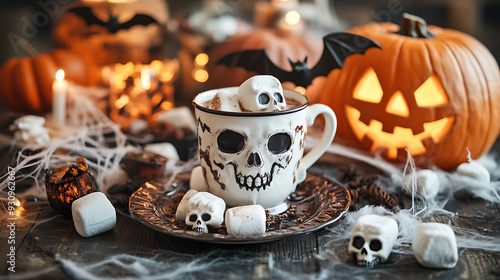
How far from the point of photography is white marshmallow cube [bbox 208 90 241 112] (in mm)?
788

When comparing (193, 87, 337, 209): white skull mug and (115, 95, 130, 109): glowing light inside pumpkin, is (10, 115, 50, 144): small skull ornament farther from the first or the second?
(193, 87, 337, 209): white skull mug

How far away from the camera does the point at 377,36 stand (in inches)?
45.4

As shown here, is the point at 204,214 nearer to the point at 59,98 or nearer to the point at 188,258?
the point at 188,258

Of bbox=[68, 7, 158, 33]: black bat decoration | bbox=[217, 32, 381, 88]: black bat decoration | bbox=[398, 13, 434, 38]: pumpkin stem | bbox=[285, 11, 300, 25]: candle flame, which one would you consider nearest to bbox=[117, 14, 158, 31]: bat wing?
bbox=[68, 7, 158, 33]: black bat decoration

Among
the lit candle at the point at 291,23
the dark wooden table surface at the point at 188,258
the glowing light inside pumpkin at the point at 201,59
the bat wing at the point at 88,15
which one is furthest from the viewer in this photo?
the lit candle at the point at 291,23

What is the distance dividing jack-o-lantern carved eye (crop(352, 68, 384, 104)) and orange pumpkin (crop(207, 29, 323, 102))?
8.1 inches

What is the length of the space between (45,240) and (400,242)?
23.1 inches

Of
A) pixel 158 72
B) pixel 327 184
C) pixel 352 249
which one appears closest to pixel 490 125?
pixel 327 184

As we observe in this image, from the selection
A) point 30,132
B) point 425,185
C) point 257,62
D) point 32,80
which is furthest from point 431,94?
point 32,80

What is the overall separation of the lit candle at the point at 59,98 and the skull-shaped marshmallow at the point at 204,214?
2.24 ft

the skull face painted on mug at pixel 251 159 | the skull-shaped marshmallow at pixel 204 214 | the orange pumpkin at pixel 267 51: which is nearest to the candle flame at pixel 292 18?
the orange pumpkin at pixel 267 51

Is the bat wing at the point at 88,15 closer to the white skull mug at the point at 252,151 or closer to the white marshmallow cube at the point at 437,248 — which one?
the white skull mug at the point at 252,151

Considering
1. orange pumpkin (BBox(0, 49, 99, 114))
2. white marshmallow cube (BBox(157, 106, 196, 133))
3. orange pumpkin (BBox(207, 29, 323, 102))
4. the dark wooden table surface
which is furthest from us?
orange pumpkin (BBox(0, 49, 99, 114))

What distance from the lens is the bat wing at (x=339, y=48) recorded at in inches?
37.2
